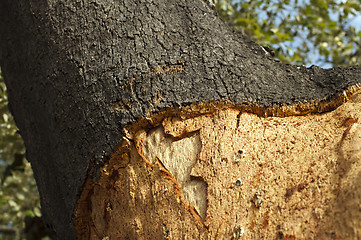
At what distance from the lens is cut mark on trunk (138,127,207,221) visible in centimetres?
126

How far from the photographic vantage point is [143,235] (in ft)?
4.38

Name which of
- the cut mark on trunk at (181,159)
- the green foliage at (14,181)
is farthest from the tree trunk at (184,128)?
the green foliage at (14,181)

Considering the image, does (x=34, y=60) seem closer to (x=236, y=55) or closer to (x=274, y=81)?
(x=236, y=55)

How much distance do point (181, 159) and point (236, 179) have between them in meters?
0.20

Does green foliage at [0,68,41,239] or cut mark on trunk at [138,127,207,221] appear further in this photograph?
green foliage at [0,68,41,239]

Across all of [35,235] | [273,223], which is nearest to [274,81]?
[273,223]

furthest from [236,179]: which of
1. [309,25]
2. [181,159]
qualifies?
[309,25]

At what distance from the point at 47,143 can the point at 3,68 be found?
1.82 ft

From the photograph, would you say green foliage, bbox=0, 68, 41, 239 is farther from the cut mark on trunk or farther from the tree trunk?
the cut mark on trunk

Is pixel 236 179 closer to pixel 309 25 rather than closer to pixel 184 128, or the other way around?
pixel 184 128

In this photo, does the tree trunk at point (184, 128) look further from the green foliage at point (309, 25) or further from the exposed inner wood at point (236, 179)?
the green foliage at point (309, 25)

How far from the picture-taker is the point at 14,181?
4770mm

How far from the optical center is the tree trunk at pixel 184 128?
1183 millimetres

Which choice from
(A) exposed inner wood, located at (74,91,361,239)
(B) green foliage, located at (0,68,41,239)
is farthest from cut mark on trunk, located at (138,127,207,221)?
(B) green foliage, located at (0,68,41,239)
